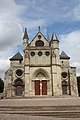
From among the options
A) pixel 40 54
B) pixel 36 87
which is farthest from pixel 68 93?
pixel 40 54

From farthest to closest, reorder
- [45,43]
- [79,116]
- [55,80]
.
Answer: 1. [45,43]
2. [55,80]
3. [79,116]

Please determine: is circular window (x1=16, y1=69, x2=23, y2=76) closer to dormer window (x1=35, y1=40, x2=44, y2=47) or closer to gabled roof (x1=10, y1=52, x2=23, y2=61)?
gabled roof (x1=10, y1=52, x2=23, y2=61)

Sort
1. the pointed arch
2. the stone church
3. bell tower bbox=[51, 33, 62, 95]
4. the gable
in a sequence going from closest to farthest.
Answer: bell tower bbox=[51, 33, 62, 95] → the stone church → the pointed arch → the gable

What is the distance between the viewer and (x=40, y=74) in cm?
4309

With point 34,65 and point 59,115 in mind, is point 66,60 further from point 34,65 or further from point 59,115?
point 59,115

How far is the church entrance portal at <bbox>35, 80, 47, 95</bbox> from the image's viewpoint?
42062 millimetres

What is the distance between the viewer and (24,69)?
139 ft

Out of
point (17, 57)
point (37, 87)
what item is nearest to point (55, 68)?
point (37, 87)

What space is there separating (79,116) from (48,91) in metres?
31.2

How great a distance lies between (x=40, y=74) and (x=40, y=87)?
2681 mm

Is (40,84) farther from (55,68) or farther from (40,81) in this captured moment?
(55,68)

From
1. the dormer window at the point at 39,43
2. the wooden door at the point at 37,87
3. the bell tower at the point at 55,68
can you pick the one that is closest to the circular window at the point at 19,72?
the wooden door at the point at 37,87

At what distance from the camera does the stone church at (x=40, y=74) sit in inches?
1636

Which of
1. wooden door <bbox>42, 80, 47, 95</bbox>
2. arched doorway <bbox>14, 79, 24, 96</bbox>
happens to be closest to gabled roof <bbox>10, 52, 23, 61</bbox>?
arched doorway <bbox>14, 79, 24, 96</bbox>
